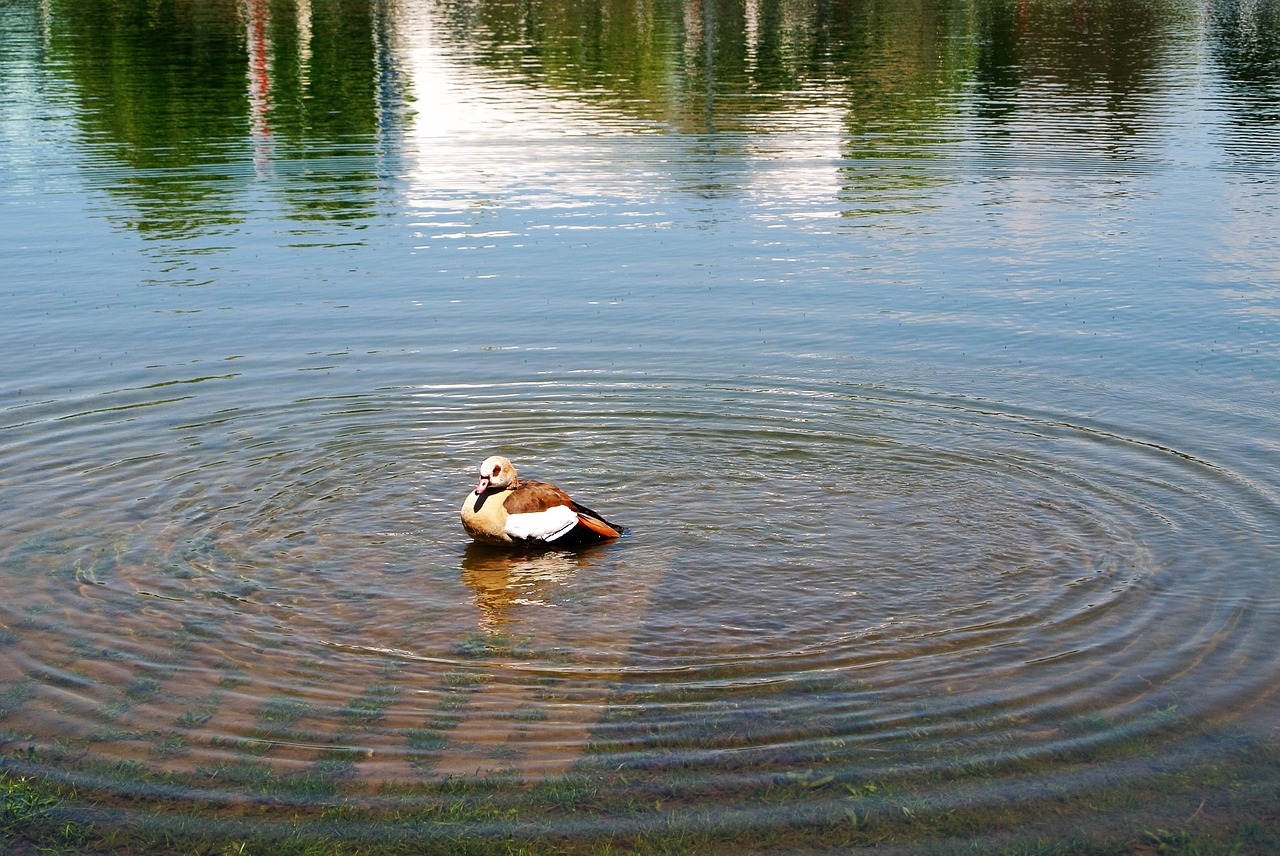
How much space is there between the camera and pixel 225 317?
72.4 feet

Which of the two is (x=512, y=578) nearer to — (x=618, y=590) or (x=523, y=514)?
(x=523, y=514)

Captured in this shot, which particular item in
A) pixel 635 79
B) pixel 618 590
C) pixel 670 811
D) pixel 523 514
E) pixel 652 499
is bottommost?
pixel 670 811

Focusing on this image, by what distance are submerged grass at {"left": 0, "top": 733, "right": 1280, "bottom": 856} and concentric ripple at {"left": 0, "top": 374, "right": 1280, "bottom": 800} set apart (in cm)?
18

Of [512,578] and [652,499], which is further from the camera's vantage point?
[652,499]

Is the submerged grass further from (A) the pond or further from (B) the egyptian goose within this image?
(B) the egyptian goose

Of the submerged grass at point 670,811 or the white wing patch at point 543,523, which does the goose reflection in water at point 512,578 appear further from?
the submerged grass at point 670,811

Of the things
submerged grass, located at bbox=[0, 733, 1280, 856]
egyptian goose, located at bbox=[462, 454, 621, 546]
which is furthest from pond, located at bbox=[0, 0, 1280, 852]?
egyptian goose, located at bbox=[462, 454, 621, 546]

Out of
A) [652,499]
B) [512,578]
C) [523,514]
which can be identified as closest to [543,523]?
[523,514]

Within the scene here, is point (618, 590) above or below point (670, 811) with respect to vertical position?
above

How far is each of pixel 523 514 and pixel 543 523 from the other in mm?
217

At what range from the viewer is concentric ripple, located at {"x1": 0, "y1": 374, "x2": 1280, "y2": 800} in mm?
9930

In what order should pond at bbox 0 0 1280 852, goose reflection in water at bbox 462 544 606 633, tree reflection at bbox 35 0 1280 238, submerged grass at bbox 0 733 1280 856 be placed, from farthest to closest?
tree reflection at bbox 35 0 1280 238 → goose reflection in water at bbox 462 544 606 633 → pond at bbox 0 0 1280 852 → submerged grass at bbox 0 733 1280 856

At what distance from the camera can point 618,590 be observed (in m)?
12.6

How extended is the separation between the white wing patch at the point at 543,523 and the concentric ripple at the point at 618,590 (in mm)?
297
